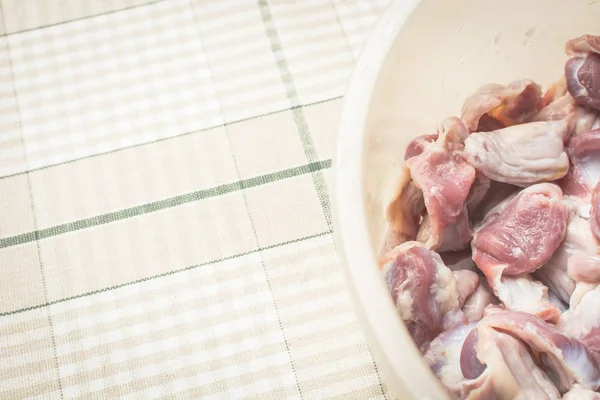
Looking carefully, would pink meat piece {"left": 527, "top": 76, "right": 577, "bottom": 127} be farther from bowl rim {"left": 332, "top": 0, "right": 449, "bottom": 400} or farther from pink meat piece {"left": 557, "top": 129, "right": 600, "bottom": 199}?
bowl rim {"left": 332, "top": 0, "right": 449, "bottom": 400}

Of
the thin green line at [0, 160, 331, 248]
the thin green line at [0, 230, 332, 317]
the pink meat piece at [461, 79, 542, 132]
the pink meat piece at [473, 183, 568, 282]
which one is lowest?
the thin green line at [0, 230, 332, 317]

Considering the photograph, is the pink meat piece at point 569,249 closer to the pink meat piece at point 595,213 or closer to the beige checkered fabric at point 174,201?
the pink meat piece at point 595,213

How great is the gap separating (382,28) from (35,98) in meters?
0.58

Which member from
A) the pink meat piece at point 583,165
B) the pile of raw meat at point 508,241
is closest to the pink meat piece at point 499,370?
the pile of raw meat at point 508,241

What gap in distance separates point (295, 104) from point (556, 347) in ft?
1.75

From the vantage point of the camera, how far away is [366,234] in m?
0.58

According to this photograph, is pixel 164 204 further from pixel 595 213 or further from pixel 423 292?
pixel 595 213

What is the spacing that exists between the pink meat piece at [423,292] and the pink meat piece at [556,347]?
4 cm

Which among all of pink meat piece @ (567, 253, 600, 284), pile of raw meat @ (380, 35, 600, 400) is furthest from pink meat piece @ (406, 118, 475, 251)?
pink meat piece @ (567, 253, 600, 284)

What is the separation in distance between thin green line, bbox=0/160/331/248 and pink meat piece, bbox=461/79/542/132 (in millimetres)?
260

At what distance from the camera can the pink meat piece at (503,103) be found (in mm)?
721

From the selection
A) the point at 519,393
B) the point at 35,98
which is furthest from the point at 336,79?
the point at 519,393

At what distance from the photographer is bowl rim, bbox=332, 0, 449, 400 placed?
53 cm

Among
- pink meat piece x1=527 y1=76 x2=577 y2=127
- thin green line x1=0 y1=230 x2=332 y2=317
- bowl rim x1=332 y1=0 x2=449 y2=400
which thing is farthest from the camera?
thin green line x1=0 y1=230 x2=332 y2=317
